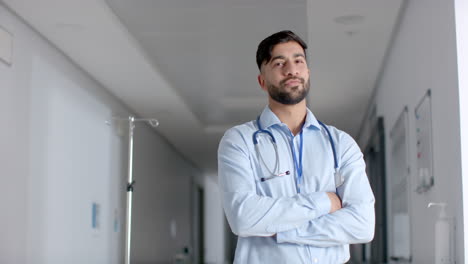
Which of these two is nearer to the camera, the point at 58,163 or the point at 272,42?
the point at 272,42

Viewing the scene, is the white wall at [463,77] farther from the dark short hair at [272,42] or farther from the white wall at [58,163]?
the white wall at [58,163]

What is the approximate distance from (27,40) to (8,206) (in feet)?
4.03

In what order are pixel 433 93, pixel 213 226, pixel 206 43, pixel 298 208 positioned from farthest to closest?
pixel 213 226 < pixel 206 43 < pixel 433 93 < pixel 298 208

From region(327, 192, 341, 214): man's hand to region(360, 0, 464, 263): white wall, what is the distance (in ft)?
3.92

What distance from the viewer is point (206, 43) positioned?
5.76m

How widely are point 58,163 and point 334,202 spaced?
3973mm

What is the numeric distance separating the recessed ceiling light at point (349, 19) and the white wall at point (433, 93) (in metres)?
0.31

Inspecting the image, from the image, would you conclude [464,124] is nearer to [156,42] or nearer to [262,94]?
[156,42]

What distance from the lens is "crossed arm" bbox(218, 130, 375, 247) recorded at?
5.87 feet

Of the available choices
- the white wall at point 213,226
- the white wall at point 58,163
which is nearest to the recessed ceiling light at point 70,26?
the white wall at point 58,163

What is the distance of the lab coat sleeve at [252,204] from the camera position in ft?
5.86

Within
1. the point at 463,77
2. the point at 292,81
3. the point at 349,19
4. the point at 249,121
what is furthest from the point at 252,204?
the point at 349,19

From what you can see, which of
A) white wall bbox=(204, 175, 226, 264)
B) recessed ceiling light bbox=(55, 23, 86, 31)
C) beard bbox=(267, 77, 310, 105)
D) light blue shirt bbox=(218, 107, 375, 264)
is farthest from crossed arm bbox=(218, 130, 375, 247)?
white wall bbox=(204, 175, 226, 264)

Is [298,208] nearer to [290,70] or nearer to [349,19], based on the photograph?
[290,70]
